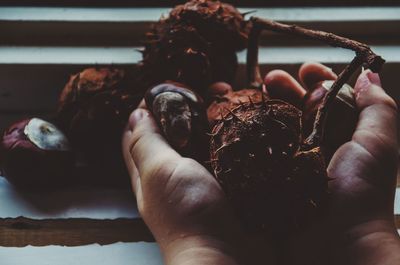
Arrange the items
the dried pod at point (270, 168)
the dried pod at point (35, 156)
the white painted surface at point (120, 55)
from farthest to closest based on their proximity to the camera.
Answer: the white painted surface at point (120, 55) → the dried pod at point (35, 156) → the dried pod at point (270, 168)

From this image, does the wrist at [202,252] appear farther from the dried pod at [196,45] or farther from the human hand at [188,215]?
the dried pod at [196,45]

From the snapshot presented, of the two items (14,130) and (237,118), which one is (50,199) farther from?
(237,118)

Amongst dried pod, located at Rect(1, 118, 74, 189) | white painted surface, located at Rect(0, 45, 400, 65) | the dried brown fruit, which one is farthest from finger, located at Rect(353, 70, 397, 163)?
dried pod, located at Rect(1, 118, 74, 189)

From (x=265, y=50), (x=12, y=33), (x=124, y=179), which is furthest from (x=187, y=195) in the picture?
(x=12, y=33)

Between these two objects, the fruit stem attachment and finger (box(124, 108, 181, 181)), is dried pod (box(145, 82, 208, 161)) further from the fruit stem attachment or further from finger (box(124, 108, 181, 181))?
the fruit stem attachment

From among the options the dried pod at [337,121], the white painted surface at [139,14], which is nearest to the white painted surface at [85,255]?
the dried pod at [337,121]

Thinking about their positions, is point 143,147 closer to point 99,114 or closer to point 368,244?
point 99,114

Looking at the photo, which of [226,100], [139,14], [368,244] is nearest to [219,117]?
[226,100]
